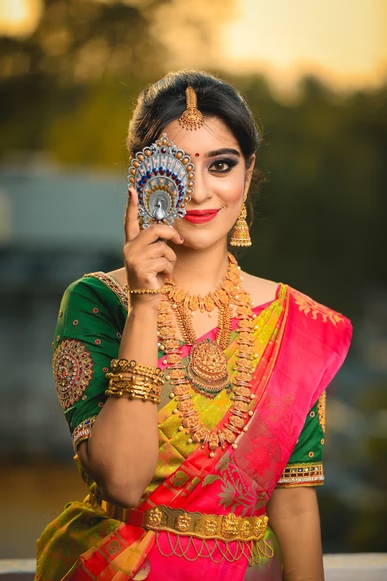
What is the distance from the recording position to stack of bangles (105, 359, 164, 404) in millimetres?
1869

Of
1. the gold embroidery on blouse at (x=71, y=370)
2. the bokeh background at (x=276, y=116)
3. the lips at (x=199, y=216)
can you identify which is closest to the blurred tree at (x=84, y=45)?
the bokeh background at (x=276, y=116)

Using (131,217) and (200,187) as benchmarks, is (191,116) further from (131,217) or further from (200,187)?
(131,217)

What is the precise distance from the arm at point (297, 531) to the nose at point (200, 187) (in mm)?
690

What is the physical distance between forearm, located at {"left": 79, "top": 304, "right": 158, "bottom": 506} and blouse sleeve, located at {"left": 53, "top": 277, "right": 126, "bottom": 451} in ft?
0.25

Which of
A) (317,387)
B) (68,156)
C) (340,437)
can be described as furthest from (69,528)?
(68,156)

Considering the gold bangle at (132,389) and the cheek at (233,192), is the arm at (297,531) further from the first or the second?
the cheek at (233,192)

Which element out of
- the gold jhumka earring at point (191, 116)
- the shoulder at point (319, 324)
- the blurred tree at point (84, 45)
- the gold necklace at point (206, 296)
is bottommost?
the shoulder at point (319, 324)

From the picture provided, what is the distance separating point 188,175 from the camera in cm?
202

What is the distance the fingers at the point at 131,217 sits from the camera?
74.5 inches

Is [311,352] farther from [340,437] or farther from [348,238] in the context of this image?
[348,238]

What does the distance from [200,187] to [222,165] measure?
10 cm

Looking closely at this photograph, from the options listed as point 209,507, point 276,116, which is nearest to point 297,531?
point 209,507

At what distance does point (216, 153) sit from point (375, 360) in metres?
13.8

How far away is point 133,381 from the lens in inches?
73.5
